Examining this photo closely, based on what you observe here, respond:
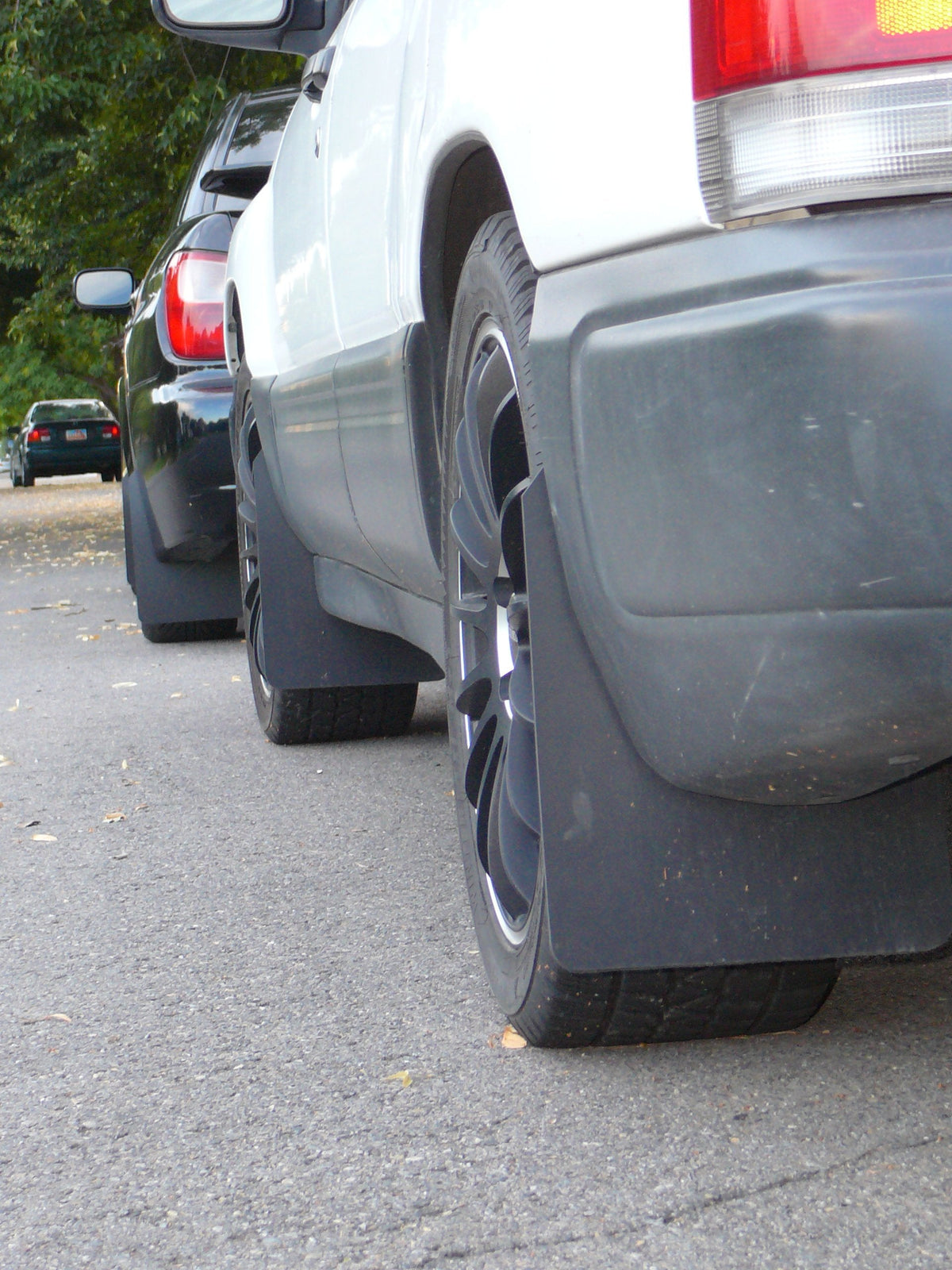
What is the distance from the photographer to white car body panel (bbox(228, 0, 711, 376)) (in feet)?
5.52

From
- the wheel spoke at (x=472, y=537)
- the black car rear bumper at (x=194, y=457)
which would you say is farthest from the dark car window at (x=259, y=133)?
the wheel spoke at (x=472, y=537)

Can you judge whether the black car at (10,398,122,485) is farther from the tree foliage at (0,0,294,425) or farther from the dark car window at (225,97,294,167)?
the dark car window at (225,97,294,167)

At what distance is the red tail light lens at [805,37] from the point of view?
154 centimetres

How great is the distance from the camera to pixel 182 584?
689cm

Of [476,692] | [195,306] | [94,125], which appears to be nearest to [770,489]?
[476,692]

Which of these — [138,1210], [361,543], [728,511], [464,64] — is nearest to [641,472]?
[728,511]

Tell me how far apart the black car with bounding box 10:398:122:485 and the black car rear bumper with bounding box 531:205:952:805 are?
3021 cm

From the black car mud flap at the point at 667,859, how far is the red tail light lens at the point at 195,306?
444cm

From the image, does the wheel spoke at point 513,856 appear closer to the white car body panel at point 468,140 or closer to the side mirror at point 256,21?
the white car body panel at point 468,140

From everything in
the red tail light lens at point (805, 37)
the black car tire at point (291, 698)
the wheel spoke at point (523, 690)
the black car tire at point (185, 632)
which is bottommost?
the black car tire at point (185, 632)

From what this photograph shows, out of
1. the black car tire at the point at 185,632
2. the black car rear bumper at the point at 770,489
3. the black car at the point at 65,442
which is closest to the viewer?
the black car rear bumper at the point at 770,489

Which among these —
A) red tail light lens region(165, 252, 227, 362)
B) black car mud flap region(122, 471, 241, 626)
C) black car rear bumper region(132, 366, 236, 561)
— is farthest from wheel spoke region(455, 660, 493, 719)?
black car mud flap region(122, 471, 241, 626)

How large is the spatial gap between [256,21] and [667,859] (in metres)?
2.42

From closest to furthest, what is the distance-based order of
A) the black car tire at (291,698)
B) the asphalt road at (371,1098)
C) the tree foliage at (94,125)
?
the asphalt road at (371,1098) → the black car tire at (291,698) → the tree foliage at (94,125)
